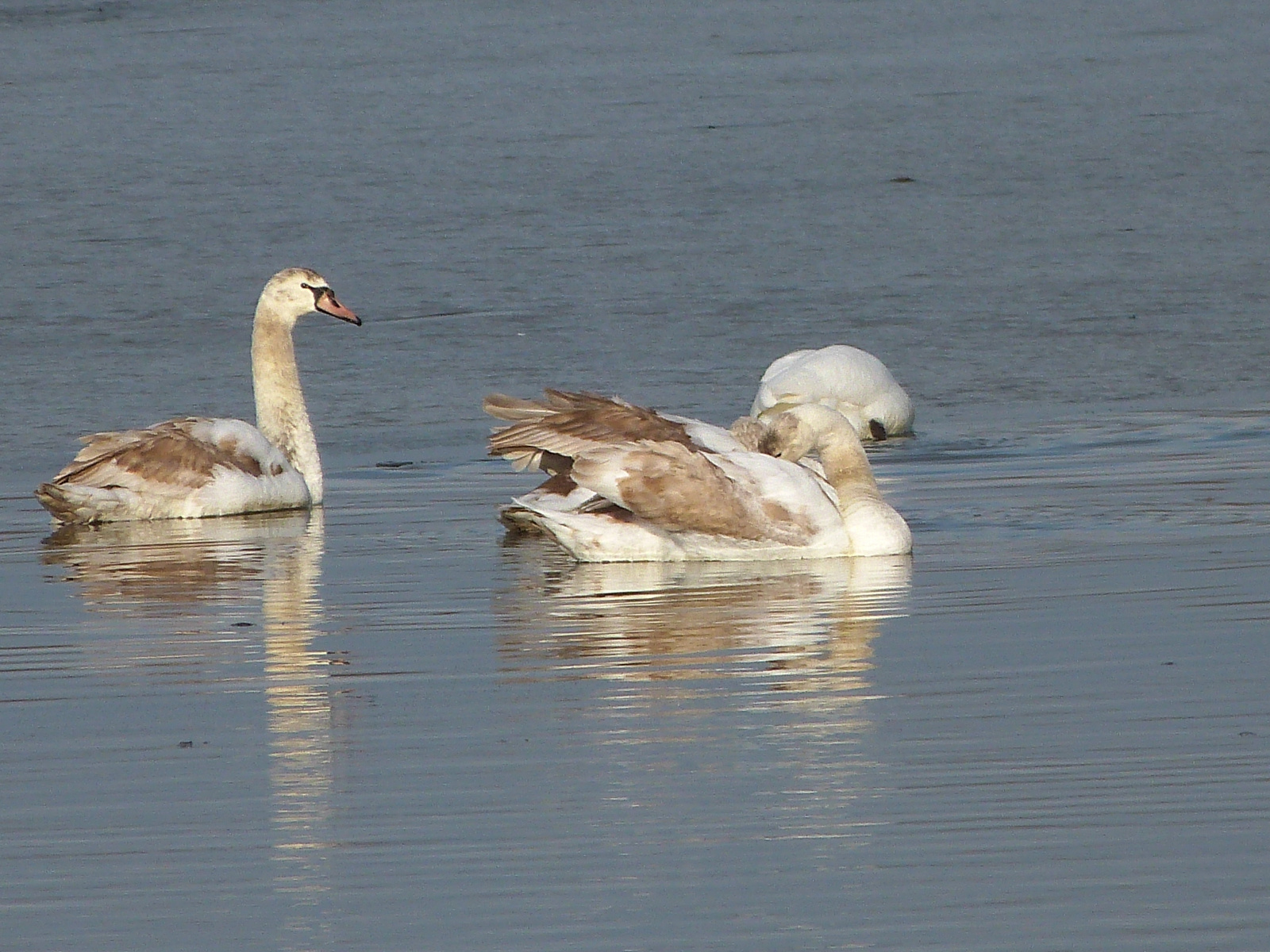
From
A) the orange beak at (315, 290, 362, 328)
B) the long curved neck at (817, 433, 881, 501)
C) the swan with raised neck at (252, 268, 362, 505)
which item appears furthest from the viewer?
the orange beak at (315, 290, 362, 328)

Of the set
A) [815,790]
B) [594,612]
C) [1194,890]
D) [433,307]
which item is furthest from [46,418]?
[1194,890]

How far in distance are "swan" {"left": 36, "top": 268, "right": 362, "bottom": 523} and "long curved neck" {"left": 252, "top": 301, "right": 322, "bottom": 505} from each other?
0.01m

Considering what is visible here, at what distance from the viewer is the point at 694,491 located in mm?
8055

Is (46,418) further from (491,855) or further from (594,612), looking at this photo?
(491,855)

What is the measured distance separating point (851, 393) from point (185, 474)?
2.81m

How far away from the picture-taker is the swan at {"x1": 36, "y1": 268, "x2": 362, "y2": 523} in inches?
368

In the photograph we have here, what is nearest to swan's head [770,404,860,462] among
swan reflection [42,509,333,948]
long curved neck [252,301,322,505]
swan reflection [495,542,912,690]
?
swan reflection [495,542,912,690]

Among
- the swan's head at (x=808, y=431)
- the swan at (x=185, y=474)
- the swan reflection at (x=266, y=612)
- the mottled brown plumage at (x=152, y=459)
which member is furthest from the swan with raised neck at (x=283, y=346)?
the swan's head at (x=808, y=431)

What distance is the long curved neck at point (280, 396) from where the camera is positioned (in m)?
10.0

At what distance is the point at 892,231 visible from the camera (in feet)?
47.7

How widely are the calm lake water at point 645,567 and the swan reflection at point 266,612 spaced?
2cm

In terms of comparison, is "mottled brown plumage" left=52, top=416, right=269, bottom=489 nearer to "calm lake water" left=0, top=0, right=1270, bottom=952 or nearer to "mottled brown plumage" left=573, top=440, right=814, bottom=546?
"calm lake water" left=0, top=0, right=1270, bottom=952

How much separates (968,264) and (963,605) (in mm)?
7307

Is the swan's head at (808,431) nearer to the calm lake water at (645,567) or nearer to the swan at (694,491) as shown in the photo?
the swan at (694,491)
